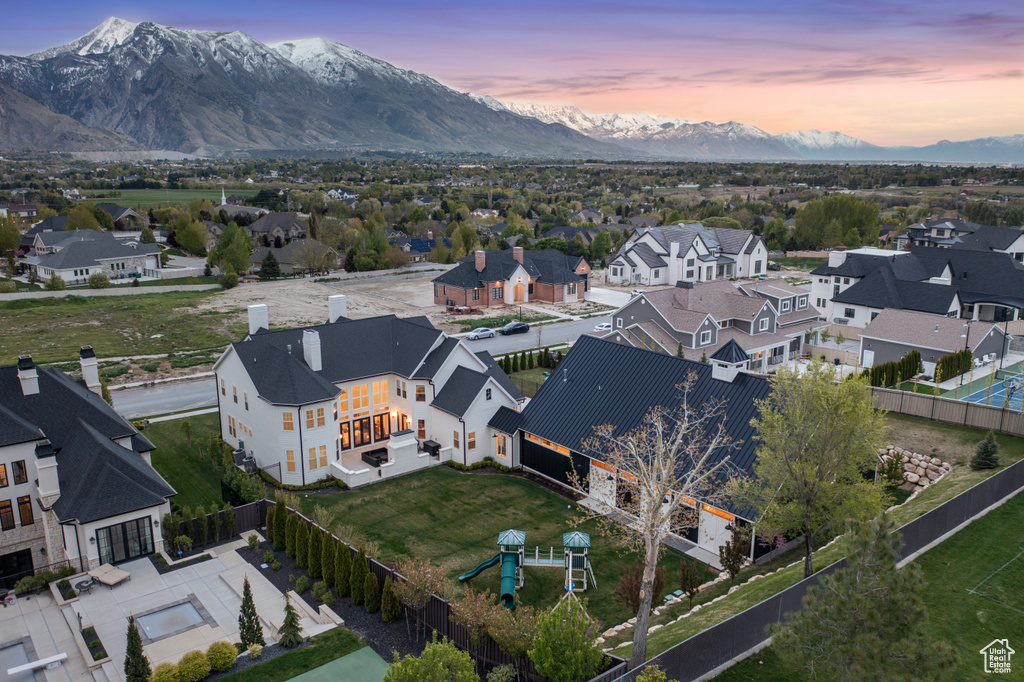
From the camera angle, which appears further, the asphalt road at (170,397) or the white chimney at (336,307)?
the asphalt road at (170,397)

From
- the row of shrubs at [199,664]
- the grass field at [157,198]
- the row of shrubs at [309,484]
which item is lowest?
the row of shrubs at [309,484]

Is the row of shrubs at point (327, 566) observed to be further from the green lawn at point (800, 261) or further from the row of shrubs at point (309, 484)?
the green lawn at point (800, 261)

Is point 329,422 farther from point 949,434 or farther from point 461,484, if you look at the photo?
point 949,434

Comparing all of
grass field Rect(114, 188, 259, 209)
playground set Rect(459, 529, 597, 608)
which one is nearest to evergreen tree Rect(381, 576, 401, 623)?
playground set Rect(459, 529, 597, 608)

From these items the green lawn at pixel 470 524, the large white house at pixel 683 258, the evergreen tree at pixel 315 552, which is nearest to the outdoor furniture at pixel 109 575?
the evergreen tree at pixel 315 552

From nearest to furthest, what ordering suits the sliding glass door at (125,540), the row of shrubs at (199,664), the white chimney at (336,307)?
the row of shrubs at (199,664)
the sliding glass door at (125,540)
the white chimney at (336,307)

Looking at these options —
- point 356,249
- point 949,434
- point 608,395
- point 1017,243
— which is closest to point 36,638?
point 608,395

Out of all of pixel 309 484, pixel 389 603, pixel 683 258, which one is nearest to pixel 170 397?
pixel 309 484

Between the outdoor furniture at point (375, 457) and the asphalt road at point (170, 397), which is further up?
the asphalt road at point (170, 397)
